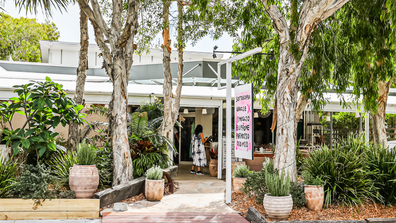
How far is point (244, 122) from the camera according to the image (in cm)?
594

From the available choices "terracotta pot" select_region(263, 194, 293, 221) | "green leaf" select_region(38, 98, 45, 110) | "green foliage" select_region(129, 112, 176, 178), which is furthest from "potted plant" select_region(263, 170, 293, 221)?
"green leaf" select_region(38, 98, 45, 110)

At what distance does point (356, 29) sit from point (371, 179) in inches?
114

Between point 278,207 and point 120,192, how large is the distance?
9.08 ft

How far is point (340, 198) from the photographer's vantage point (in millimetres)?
5633

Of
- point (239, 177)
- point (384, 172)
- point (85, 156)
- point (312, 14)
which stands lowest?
point (239, 177)

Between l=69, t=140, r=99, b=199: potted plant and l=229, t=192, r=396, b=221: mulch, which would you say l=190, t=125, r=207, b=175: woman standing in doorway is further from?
l=69, t=140, r=99, b=199: potted plant

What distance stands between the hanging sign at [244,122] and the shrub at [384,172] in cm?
215

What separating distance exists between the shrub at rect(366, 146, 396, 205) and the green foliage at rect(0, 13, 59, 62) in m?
22.2

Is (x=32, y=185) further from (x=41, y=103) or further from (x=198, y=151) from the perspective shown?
(x=198, y=151)

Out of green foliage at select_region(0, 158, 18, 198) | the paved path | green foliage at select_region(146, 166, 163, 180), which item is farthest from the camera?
green foliage at select_region(146, 166, 163, 180)

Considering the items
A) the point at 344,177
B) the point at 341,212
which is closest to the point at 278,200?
the point at 341,212

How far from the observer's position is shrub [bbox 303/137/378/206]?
5.50 metres

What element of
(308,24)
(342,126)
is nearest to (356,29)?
(308,24)

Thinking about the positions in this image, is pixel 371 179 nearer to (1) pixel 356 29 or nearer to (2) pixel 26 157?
(1) pixel 356 29
